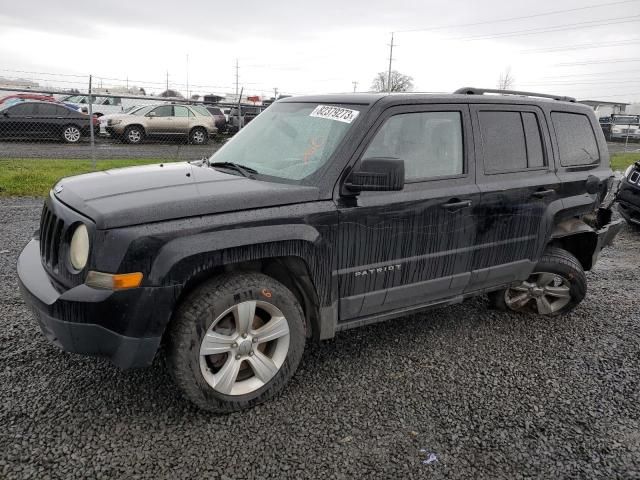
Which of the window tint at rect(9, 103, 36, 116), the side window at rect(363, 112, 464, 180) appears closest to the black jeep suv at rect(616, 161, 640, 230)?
the side window at rect(363, 112, 464, 180)

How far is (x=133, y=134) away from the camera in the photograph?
17578mm

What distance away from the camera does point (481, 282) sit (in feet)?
12.4

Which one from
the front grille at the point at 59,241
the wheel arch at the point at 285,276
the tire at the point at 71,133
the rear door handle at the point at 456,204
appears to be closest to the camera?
the front grille at the point at 59,241

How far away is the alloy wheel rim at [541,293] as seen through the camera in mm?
4309

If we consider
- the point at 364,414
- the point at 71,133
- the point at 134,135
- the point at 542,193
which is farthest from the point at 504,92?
the point at 71,133

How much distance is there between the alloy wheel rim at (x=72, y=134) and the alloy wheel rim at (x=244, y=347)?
16459mm

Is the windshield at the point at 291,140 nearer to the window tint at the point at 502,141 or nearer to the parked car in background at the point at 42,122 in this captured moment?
the window tint at the point at 502,141

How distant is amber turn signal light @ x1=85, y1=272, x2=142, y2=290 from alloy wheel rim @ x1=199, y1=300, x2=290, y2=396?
18.6 inches

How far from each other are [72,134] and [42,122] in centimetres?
93

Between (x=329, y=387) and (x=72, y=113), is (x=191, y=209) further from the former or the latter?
(x=72, y=113)

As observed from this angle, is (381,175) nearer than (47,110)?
Yes

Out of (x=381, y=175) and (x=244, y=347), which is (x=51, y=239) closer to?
(x=244, y=347)

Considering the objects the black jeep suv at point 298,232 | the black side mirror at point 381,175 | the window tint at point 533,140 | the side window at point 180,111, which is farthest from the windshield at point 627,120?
the black side mirror at point 381,175

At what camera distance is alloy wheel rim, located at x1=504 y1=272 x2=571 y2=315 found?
4309mm
